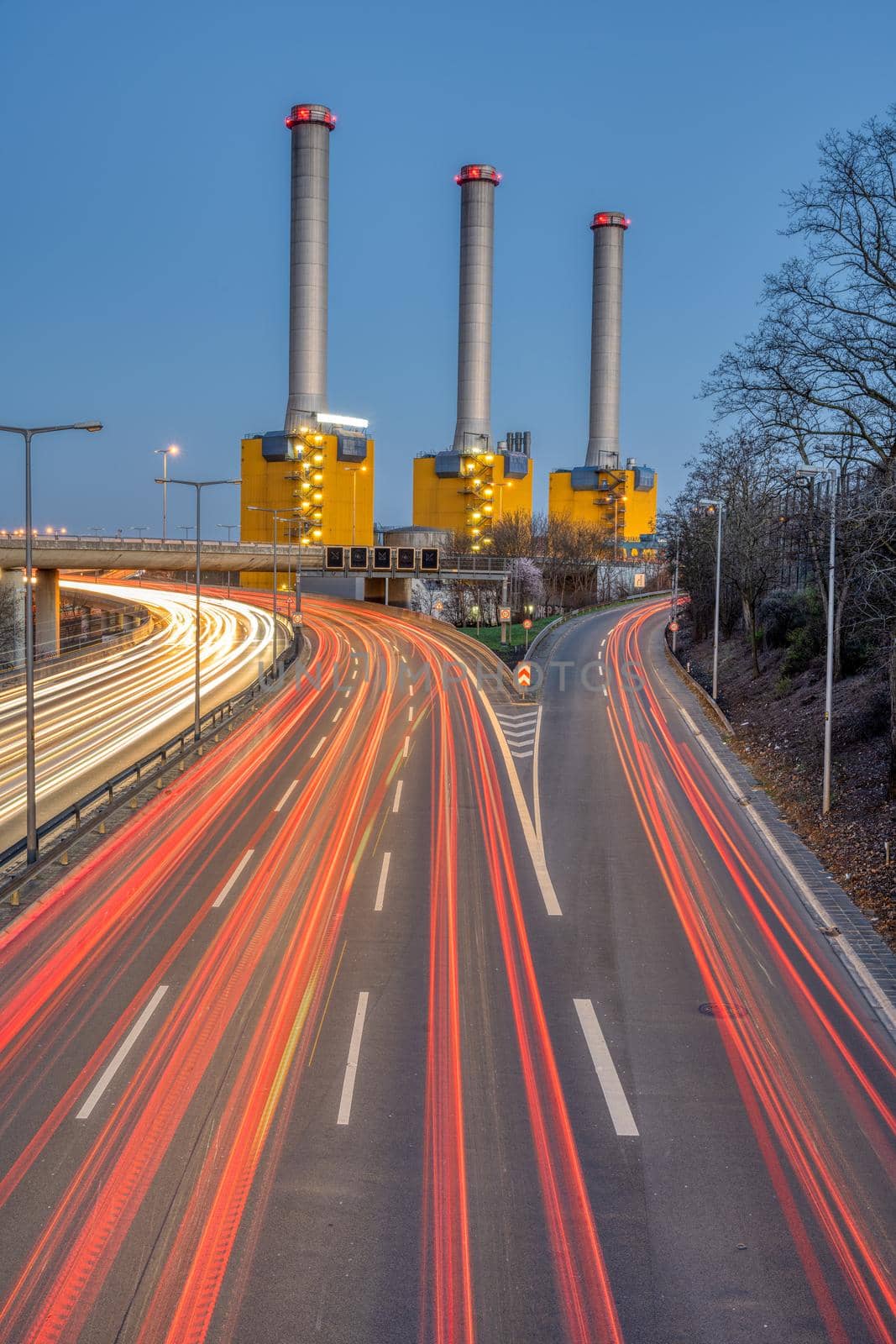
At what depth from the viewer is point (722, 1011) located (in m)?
13.6

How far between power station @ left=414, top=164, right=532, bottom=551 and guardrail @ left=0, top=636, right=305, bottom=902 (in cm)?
7269

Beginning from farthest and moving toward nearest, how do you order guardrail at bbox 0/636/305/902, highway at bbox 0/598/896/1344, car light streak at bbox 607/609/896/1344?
guardrail at bbox 0/636/305/902 → car light streak at bbox 607/609/896/1344 → highway at bbox 0/598/896/1344

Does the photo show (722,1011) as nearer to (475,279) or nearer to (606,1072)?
(606,1072)

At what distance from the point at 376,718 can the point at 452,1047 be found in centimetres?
2564

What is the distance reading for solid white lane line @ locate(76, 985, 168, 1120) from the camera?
10.9 m

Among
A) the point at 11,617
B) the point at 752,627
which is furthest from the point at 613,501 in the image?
the point at 752,627

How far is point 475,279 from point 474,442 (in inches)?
659

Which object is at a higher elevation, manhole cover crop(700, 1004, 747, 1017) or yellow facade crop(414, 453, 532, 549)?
yellow facade crop(414, 453, 532, 549)

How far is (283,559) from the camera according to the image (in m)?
78.8

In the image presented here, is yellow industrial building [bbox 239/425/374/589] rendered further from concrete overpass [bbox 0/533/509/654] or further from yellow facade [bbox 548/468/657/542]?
yellow facade [bbox 548/468/657/542]

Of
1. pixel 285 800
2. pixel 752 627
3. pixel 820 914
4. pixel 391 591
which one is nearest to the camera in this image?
pixel 820 914

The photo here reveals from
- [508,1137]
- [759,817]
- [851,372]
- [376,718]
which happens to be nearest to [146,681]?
[376,718]

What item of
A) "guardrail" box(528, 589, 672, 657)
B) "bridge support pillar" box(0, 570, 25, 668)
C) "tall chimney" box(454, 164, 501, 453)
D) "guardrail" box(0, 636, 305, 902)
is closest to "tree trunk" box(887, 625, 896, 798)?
"guardrail" box(0, 636, 305, 902)

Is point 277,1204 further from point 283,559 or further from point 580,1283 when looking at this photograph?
point 283,559
